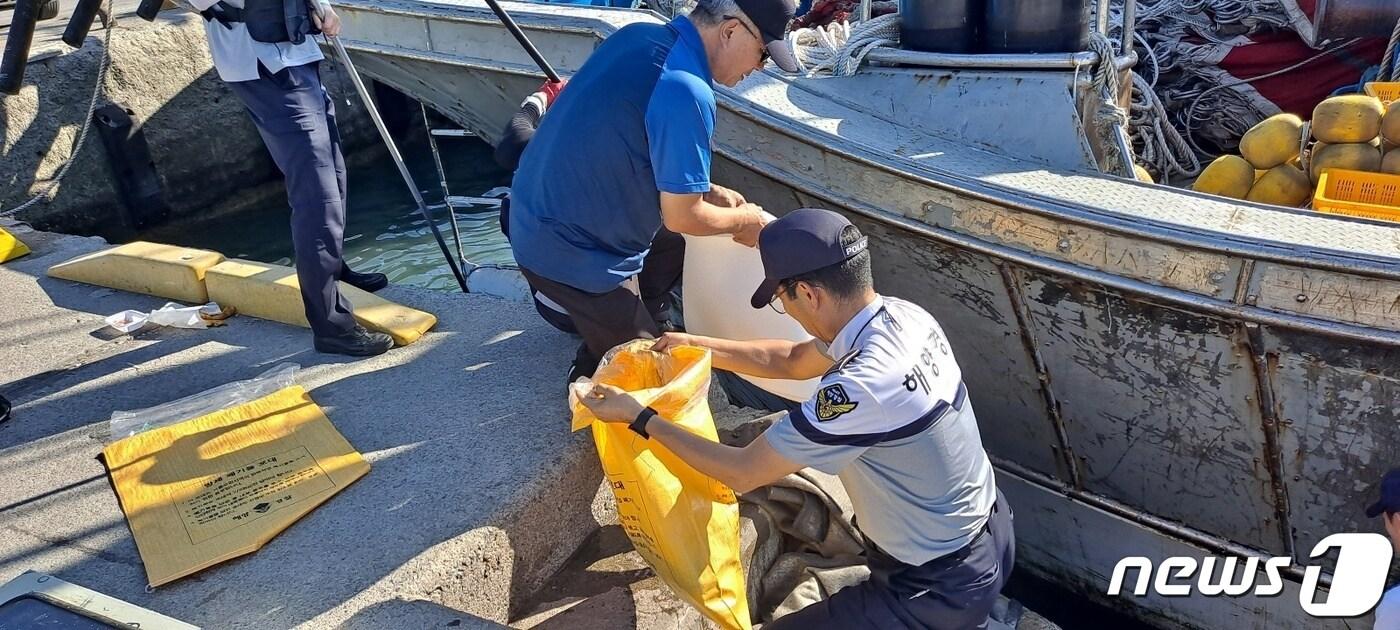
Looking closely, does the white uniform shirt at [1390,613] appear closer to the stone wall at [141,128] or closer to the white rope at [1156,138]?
the white rope at [1156,138]

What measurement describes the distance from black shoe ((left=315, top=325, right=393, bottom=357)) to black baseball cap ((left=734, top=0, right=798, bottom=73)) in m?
1.84

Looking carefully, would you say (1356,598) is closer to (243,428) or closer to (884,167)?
(884,167)

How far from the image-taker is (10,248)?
4.59 meters

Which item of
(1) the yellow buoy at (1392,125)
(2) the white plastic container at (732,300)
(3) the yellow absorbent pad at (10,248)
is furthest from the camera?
(3) the yellow absorbent pad at (10,248)

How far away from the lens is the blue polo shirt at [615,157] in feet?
7.95

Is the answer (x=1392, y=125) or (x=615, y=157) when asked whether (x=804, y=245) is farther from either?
(x=1392, y=125)

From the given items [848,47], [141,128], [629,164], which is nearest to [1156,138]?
[848,47]

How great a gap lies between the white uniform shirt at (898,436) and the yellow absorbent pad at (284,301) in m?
2.01

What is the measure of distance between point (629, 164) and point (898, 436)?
1020mm

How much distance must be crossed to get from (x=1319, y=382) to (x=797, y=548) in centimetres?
154

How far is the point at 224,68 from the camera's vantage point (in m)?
3.22

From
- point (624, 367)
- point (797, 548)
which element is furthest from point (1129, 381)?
point (624, 367)

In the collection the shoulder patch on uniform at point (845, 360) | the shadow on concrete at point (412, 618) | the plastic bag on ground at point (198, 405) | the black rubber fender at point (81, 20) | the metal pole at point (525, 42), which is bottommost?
the shadow on concrete at point (412, 618)

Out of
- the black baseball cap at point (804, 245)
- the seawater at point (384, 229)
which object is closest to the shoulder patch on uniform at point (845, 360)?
the black baseball cap at point (804, 245)
